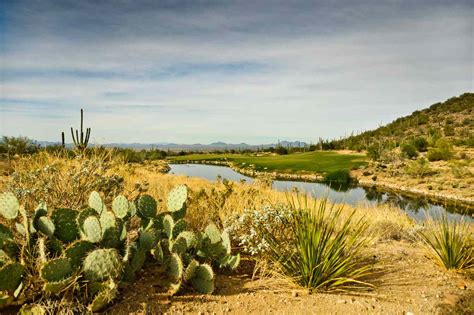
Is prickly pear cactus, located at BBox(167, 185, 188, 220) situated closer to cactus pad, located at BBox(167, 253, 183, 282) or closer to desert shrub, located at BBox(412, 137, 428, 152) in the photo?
cactus pad, located at BBox(167, 253, 183, 282)

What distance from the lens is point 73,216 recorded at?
16.3 ft

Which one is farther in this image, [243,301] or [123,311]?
[243,301]

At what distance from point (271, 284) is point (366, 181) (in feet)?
122

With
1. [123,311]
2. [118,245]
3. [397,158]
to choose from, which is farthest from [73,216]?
[397,158]

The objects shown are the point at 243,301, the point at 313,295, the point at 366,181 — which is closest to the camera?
the point at 243,301

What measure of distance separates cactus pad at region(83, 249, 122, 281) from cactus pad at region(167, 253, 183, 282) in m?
0.71

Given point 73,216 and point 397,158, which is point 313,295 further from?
point 397,158

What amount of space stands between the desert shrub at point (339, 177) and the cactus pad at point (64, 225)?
36728mm

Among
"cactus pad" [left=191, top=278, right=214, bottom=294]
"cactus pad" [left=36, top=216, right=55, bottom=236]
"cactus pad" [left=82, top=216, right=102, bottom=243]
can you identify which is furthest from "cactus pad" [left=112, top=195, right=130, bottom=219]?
"cactus pad" [left=191, top=278, right=214, bottom=294]

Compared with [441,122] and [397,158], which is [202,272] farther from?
[441,122]

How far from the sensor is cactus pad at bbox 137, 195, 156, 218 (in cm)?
571

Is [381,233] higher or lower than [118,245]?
lower

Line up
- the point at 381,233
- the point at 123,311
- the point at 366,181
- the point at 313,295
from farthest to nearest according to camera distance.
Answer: the point at 366,181 < the point at 381,233 < the point at 313,295 < the point at 123,311

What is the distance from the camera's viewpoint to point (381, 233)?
887cm
